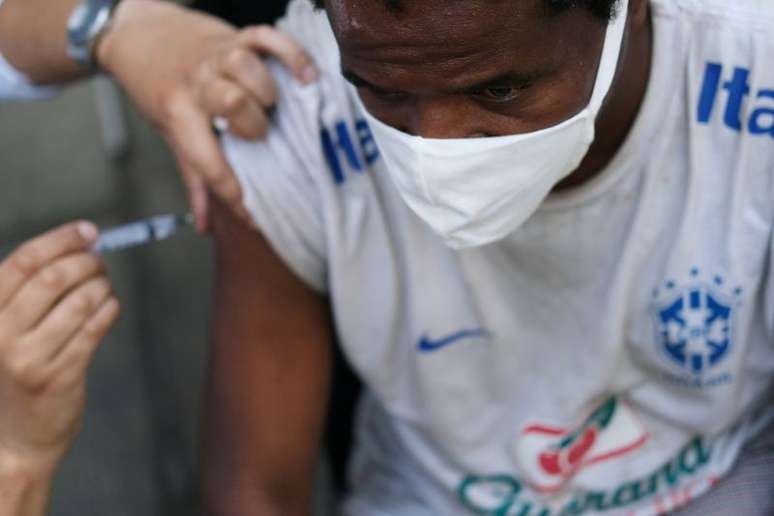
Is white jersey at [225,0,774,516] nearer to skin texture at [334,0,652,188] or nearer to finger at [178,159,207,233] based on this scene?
finger at [178,159,207,233]

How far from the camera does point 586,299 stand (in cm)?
178

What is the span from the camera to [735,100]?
1606 millimetres

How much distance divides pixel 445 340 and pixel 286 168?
353 mm

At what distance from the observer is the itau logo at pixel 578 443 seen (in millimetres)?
1867

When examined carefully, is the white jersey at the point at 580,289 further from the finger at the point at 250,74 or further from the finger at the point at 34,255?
the finger at the point at 34,255

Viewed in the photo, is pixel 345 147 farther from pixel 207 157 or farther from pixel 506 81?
pixel 506 81

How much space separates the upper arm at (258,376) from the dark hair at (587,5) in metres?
0.59

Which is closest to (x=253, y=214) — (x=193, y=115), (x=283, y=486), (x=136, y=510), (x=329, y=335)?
(x=193, y=115)

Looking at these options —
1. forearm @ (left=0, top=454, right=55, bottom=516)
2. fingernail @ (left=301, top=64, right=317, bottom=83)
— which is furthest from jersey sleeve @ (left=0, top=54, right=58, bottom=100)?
forearm @ (left=0, top=454, right=55, bottom=516)

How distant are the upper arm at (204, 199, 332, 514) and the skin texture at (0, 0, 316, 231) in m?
0.11

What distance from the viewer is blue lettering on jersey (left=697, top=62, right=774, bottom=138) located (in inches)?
62.7

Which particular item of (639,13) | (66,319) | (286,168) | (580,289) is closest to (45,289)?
(66,319)

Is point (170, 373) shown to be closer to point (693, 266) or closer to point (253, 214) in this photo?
point (253, 214)

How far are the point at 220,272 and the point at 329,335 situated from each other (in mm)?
210
